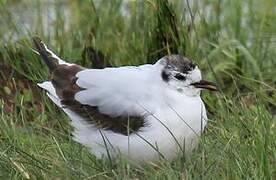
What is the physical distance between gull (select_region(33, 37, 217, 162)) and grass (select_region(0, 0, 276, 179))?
0.24 feet

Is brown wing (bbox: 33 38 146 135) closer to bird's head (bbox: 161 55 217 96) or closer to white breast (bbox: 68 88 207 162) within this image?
white breast (bbox: 68 88 207 162)

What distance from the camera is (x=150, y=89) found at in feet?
15.5

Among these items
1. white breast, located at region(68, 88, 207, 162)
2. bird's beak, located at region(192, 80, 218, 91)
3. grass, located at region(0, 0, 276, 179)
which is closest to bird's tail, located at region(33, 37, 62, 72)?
grass, located at region(0, 0, 276, 179)

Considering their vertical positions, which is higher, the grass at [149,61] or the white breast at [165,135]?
the white breast at [165,135]

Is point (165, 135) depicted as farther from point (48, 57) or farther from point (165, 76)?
point (48, 57)

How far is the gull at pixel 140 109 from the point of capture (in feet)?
15.1

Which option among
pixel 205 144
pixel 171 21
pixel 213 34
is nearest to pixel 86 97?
pixel 205 144

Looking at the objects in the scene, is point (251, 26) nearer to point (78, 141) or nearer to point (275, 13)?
point (275, 13)

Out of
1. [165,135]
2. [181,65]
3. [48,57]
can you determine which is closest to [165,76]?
[181,65]

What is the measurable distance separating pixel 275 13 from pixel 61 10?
4.45ft

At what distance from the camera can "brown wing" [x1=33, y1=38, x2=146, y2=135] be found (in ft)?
15.4

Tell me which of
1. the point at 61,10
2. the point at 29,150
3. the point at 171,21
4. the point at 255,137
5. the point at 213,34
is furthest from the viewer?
the point at 61,10

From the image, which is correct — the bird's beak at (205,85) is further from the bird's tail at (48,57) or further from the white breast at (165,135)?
the bird's tail at (48,57)

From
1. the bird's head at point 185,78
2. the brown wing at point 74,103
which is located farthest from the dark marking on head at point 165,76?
the brown wing at point 74,103
